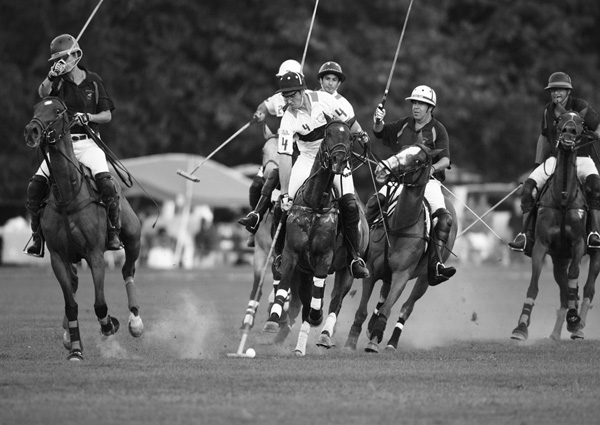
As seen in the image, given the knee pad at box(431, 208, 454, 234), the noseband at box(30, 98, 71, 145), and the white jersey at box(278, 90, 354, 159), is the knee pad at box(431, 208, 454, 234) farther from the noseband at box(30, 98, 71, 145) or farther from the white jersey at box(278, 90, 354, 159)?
the noseband at box(30, 98, 71, 145)

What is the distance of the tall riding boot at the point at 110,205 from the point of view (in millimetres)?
13547

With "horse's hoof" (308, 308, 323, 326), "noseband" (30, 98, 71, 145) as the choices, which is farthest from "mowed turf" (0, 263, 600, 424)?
"noseband" (30, 98, 71, 145)

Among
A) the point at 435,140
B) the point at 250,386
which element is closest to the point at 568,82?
the point at 435,140

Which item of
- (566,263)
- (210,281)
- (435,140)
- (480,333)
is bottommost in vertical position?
(210,281)

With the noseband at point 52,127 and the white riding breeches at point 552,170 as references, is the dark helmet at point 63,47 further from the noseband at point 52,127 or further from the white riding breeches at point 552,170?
the white riding breeches at point 552,170

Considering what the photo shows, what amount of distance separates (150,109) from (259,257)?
26.2 metres

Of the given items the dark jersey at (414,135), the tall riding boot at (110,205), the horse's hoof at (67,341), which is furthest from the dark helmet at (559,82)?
the horse's hoof at (67,341)

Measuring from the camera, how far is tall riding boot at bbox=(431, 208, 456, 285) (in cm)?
1501

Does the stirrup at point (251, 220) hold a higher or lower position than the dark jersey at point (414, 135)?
lower

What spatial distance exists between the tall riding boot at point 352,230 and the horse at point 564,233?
275 centimetres

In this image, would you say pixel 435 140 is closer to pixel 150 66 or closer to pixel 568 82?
pixel 568 82

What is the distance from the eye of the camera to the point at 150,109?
42188 millimetres

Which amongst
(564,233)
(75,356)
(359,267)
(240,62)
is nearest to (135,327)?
(75,356)

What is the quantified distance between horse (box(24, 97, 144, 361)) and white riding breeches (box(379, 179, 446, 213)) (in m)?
3.54
